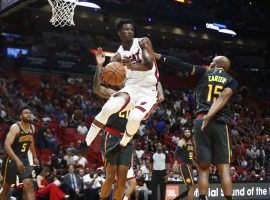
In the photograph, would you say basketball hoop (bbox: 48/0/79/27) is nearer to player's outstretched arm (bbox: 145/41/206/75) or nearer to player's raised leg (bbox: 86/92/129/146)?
player's raised leg (bbox: 86/92/129/146)

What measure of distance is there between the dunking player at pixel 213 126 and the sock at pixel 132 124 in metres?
0.74

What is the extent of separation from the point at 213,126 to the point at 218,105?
0.94 ft

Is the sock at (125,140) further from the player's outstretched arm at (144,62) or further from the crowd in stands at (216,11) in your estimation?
the crowd in stands at (216,11)

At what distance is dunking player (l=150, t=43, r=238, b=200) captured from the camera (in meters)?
5.75

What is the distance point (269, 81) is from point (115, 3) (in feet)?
42.2

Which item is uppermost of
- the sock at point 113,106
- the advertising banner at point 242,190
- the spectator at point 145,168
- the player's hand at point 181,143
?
the sock at point 113,106

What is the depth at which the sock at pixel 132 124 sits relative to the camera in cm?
612

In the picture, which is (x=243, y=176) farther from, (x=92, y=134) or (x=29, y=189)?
(x=92, y=134)

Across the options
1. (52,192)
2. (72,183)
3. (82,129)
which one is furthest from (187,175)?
(82,129)

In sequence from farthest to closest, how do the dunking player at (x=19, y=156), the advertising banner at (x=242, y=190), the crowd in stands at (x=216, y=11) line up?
the crowd in stands at (x=216, y=11) < the advertising banner at (x=242, y=190) < the dunking player at (x=19, y=156)

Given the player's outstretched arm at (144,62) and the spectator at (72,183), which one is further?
the spectator at (72,183)

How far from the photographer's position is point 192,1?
28844 millimetres

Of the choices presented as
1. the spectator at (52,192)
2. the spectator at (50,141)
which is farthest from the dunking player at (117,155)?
the spectator at (50,141)

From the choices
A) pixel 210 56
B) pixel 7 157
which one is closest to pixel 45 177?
pixel 7 157
